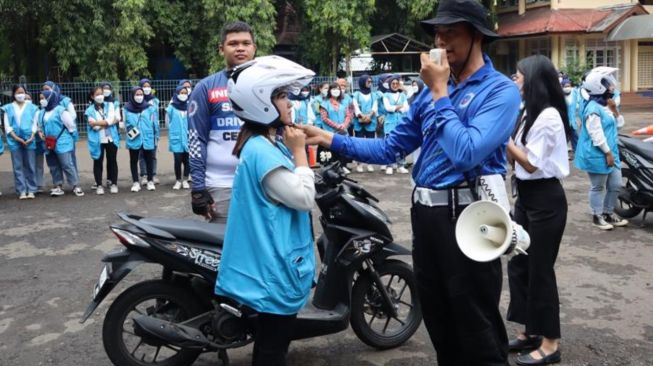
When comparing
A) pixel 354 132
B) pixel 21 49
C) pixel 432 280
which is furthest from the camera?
pixel 21 49

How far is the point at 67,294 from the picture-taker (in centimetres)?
517

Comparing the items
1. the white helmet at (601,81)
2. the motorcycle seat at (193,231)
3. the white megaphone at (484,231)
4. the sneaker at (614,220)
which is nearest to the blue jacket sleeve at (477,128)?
the white megaphone at (484,231)

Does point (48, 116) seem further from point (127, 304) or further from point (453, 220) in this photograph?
point (453, 220)

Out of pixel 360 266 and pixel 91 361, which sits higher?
pixel 360 266

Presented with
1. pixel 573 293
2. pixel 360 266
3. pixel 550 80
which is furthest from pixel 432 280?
pixel 573 293

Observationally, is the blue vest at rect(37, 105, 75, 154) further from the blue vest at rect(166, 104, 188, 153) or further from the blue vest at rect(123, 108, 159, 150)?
the blue vest at rect(166, 104, 188, 153)

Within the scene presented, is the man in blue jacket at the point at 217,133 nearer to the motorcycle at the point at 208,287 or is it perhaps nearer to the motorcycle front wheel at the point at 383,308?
the motorcycle at the point at 208,287

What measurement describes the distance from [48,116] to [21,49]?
38.7ft

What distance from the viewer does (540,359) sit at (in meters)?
3.75

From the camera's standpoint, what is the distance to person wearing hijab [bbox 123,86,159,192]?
1009 centimetres

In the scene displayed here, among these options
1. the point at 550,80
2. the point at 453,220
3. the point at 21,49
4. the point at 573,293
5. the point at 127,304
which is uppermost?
the point at 21,49

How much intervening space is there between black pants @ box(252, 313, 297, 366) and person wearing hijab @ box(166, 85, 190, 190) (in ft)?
25.4

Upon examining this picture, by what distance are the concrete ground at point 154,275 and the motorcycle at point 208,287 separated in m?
0.36

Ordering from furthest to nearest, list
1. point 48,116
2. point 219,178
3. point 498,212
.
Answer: point 48,116
point 219,178
point 498,212
